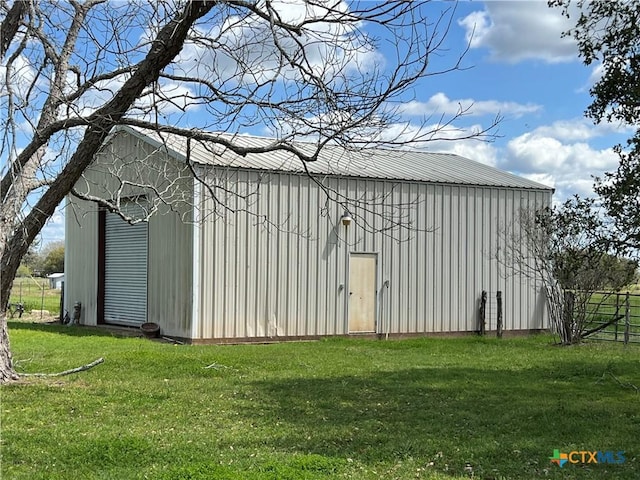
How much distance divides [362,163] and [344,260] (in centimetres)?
253

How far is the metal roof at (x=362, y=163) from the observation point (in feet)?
53.1

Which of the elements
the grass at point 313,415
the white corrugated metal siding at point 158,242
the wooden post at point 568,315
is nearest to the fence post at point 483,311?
the wooden post at point 568,315

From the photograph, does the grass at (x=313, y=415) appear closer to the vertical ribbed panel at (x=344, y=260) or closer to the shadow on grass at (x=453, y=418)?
the shadow on grass at (x=453, y=418)

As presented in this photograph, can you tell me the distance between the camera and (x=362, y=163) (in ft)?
61.1

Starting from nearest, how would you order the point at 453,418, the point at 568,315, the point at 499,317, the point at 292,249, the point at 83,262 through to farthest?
the point at 453,418
the point at 568,315
the point at 292,249
the point at 499,317
the point at 83,262

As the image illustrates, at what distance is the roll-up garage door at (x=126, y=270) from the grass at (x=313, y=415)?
Answer: 169 inches

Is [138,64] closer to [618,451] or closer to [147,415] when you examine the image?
[147,415]

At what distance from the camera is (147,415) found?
7.87 meters

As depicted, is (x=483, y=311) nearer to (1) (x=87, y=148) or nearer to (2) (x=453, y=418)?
(2) (x=453, y=418)

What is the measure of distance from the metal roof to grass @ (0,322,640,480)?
14.3ft

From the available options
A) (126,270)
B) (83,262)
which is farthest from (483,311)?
(83,262)

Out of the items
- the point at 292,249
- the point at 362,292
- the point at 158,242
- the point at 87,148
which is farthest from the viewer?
the point at 362,292

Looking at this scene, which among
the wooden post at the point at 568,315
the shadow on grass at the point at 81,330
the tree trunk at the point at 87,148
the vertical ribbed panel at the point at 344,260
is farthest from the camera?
the shadow on grass at the point at 81,330

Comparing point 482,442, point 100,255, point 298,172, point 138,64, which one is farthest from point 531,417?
point 100,255
